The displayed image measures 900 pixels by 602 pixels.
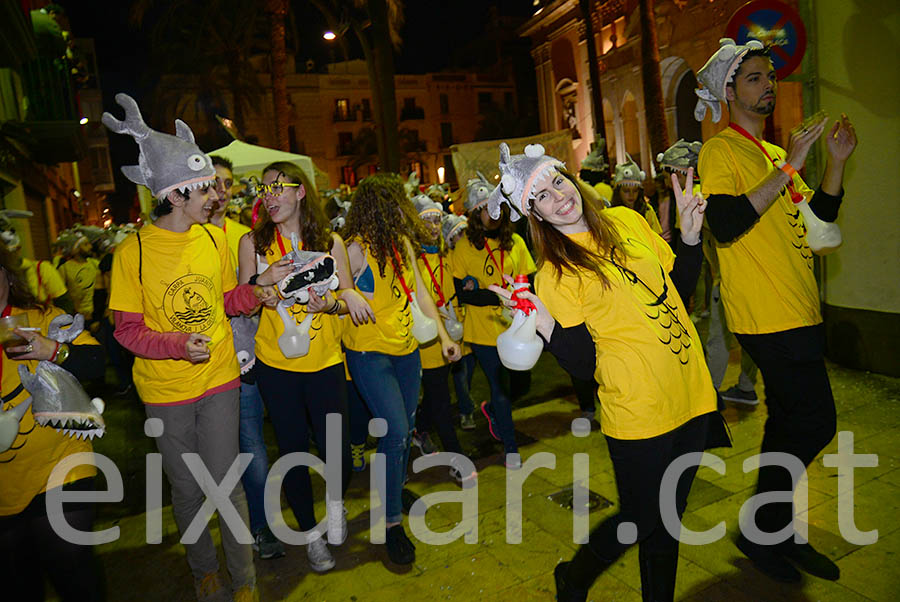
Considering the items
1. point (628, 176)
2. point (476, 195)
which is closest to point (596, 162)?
point (628, 176)

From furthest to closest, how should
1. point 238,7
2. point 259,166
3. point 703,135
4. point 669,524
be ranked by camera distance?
point 703,135, point 238,7, point 259,166, point 669,524

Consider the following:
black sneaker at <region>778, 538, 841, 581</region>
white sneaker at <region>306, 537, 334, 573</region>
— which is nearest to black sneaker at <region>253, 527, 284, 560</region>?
white sneaker at <region>306, 537, 334, 573</region>

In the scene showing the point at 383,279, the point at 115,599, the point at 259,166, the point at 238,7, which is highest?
the point at 238,7

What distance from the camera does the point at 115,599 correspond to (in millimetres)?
3820

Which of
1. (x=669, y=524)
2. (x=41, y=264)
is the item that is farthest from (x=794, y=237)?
(x=41, y=264)

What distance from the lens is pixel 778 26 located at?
5.12 metres

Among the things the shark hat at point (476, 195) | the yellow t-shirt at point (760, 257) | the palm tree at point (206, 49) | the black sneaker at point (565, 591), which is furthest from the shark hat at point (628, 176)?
the palm tree at point (206, 49)

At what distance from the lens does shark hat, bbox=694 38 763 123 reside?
333cm

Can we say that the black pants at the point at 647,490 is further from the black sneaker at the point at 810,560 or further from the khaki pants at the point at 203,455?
the khaki pants at the point at 203,455

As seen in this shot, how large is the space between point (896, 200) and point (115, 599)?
7006 mm

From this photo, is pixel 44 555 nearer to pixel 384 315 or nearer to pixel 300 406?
pixel 300 406

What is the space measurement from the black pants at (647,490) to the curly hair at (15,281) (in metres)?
2.60

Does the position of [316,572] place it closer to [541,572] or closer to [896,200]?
[541,572]

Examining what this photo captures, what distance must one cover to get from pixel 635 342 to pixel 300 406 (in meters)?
2.13
